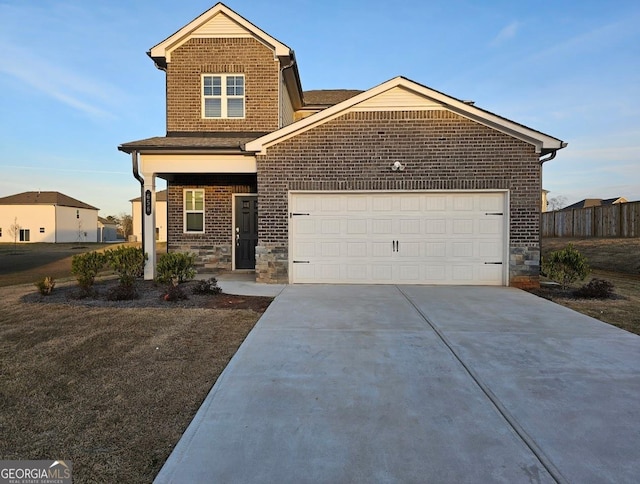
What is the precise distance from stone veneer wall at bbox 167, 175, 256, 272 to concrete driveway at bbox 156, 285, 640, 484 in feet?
22.1

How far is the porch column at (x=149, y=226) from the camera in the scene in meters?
10.5

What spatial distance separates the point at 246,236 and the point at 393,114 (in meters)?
5.73

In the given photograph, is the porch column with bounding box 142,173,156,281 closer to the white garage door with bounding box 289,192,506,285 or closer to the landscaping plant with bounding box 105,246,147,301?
the landscaping plant with bounding box 105,246,147,301

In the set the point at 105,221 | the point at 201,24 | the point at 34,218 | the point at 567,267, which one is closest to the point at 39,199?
the point at 34,218

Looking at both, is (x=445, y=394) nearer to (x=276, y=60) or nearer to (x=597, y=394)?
(x=597, y=394)

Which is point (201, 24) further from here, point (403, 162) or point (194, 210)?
point (403, 162)

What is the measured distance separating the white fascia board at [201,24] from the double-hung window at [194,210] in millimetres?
4446

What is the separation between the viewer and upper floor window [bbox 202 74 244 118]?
1254 centimetres

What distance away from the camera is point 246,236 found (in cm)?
1239

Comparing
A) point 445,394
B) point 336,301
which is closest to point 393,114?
point 336,301

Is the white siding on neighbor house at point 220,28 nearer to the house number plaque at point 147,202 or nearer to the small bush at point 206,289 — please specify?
the house number plaque at point 147,202

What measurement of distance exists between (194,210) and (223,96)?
375 centimetres

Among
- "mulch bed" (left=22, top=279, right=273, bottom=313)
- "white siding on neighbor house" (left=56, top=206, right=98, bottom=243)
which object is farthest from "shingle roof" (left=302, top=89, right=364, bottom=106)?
"white siding on neighbor house" (left=56, top=206, right=98, bottom=243)

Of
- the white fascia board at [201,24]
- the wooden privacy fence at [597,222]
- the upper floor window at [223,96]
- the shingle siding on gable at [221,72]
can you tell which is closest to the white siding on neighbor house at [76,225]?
the white fascia board at [201,24]
